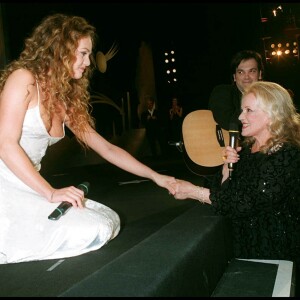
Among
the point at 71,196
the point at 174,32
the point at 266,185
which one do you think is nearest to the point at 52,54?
the point at 71,196

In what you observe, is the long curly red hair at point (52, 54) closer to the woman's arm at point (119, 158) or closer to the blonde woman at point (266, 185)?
the woman's arm at point (119, 158)

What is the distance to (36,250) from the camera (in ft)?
6.56

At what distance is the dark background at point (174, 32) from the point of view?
1034cm

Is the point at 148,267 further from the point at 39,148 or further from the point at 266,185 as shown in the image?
the point at 39,148

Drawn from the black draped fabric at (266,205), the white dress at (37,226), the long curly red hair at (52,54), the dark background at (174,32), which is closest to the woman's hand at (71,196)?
the white dress at (37,226)

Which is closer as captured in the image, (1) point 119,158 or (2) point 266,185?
(2) point 266,185

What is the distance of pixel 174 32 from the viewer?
11.3 m

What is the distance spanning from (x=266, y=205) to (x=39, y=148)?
130cm

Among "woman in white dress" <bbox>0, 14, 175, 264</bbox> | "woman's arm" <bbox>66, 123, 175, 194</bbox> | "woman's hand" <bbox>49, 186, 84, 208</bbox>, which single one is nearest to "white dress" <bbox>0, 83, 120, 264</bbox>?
"woman in white dress" <bbox>0, 14, 175, 264</bbox>

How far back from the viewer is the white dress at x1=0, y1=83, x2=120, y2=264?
195 centimetres

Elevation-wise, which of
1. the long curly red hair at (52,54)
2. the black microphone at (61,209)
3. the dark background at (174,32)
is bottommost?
the black microphone at (61,209)

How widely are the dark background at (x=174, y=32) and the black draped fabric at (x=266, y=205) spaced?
8.26 metres

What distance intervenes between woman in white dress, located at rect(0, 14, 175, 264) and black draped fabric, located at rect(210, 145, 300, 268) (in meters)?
0.69

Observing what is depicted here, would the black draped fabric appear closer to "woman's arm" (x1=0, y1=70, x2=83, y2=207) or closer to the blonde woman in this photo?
the blonde woman
